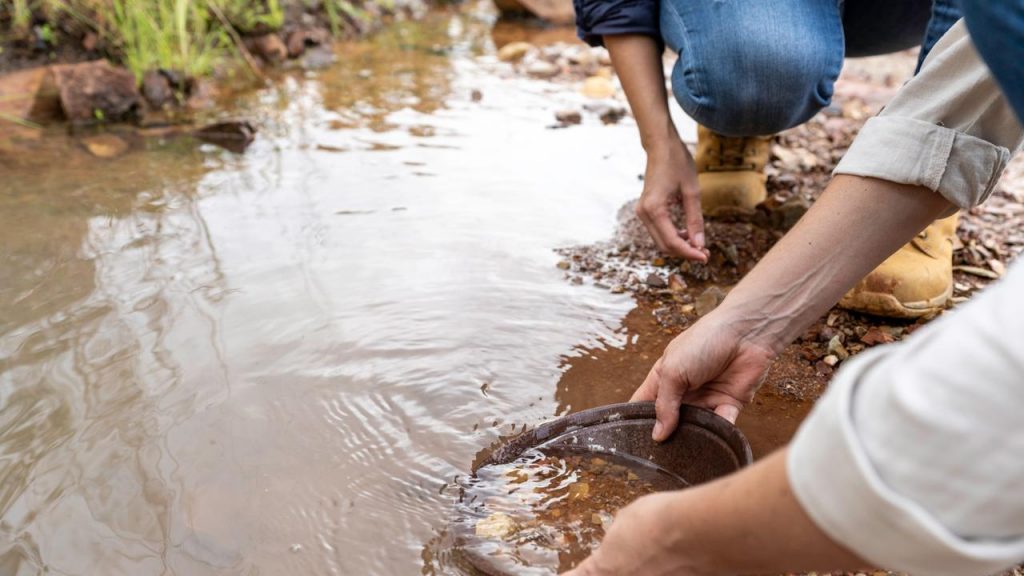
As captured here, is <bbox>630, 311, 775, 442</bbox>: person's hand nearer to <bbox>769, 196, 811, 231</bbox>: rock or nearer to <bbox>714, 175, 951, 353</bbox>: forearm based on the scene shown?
<bbox>714, 175, 951, 353</bbox>: forearm

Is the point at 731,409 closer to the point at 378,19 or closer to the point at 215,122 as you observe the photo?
the point at 215,122

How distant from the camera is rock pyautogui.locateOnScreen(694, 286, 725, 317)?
2402mm

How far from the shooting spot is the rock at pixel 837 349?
2182mm

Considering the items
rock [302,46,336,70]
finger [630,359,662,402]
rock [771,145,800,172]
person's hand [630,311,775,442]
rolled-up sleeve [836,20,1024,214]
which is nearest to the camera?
rolled-up sleeve [836,20,1024,214]

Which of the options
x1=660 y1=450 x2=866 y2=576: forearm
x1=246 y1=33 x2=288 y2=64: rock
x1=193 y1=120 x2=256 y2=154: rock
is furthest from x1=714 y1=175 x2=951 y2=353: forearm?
x1=246 y1=33 x2=288 y2=64: rock

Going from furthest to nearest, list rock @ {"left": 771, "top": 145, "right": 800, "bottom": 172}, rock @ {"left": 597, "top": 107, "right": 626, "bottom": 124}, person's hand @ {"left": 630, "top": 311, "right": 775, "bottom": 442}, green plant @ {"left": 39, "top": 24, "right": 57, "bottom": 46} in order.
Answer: green plant @ {"left": 39, "top": 24, "right": 57, "bottom": 46}, rock @ {"left": 597, "top": 107, "right": 626, "bottom": 124}, rock @ {"left": 771, "top": 145, "right": 800, "bottom": 172}, person's hand @ {"left": 630, "top": 311, "right": 775, "bottom": 442}

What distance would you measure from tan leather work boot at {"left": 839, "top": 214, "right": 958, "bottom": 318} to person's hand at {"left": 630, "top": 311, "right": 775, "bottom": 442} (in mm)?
715

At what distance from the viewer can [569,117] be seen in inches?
162

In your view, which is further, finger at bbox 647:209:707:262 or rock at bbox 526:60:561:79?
rock at bbox 526:60:561:79

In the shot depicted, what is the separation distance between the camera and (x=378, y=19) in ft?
22.5

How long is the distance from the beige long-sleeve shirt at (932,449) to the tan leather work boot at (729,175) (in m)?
2.21

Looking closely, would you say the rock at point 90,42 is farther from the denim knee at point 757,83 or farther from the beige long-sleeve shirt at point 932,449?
A: the beige long-sleeve shirt at point 932,449

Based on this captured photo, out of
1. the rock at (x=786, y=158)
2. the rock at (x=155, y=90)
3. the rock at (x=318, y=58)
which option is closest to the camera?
the rock at (x=786, y=158)

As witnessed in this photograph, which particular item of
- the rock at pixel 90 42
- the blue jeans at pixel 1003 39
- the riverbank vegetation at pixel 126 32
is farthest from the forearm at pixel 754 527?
the rock at pixel 90 42
